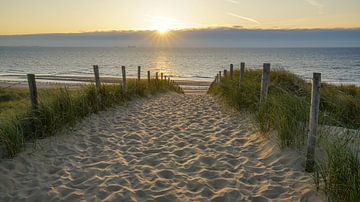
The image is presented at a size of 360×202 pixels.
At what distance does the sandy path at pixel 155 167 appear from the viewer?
13.5ft

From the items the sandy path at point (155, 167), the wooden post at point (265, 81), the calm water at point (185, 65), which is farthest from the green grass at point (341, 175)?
the calm water at point (185, 65)

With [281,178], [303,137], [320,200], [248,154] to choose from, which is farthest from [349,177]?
[248,154]

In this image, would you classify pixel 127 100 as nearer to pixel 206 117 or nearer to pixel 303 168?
pixel 206 117

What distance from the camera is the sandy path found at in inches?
162

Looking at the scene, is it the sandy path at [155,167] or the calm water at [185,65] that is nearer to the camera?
the sandy path at [155,167]

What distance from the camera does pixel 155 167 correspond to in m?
5.05

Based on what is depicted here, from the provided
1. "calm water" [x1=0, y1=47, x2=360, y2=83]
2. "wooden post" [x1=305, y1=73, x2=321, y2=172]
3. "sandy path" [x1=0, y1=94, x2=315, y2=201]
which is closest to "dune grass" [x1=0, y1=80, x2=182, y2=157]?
"sandy path" [x1=0, y1=94, x2=315, y2=201]

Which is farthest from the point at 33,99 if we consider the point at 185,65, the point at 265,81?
the point at 185,65

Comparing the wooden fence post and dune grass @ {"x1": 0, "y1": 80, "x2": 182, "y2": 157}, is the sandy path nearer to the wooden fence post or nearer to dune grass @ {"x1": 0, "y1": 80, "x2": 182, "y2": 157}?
dune grass @ {"x1": 0, "y1": 80, "x2": 182, "y2": 157}

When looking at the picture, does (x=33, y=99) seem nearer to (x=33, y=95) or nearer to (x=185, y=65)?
(x=33, y=95)

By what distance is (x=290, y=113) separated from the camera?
592 cm

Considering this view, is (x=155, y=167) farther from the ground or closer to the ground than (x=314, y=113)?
closer to the ground

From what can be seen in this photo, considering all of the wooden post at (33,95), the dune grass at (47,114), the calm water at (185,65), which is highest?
the wooden post at (33,95)

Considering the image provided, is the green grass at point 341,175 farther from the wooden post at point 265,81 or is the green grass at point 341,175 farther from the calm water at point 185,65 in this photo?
the calm water at point 185,65
